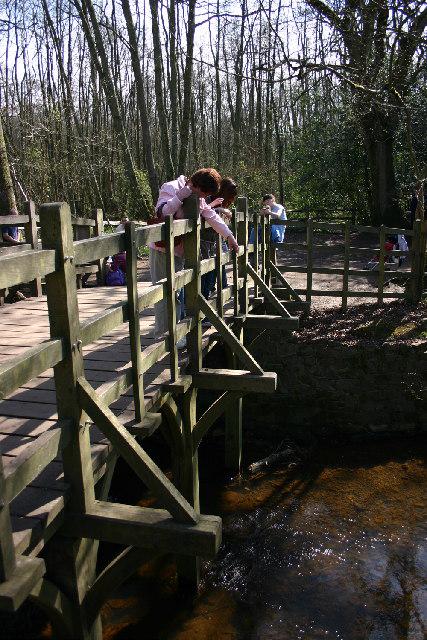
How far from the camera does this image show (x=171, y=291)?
3.86 metres

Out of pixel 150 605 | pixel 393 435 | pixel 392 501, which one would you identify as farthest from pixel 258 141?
pixel 150 605

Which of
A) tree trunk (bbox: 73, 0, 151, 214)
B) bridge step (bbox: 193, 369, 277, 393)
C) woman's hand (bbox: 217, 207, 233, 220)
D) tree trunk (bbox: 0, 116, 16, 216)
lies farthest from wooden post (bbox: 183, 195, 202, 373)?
tree trunk (bbox: 73, 0, 151, 214)

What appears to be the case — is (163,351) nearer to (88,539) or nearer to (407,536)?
(88,539)

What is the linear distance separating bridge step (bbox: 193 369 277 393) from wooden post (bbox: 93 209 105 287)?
449cm

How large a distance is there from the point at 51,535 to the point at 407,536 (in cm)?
489

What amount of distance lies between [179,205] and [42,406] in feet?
5.89

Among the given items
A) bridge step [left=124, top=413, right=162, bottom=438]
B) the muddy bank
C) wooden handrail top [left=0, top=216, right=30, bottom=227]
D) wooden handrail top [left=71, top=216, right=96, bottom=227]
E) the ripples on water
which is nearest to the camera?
bridge step [left=124, top=413, right=162, bottom=438]

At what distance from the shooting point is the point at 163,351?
3939mm

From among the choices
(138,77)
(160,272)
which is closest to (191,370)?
(160,272)

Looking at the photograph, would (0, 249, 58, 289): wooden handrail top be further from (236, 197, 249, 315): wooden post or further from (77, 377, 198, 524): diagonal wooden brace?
(236, 197, 249, 315): wooden post

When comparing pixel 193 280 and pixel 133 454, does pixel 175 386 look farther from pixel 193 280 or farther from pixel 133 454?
pixel 133 454

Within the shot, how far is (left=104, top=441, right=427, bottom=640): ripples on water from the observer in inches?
195

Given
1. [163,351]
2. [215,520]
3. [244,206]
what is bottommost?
[215,520]

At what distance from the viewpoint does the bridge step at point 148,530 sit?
259 centimetres
